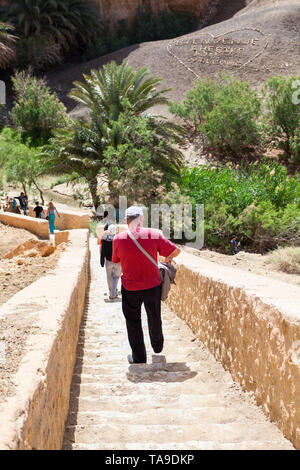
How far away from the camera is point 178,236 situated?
21.8m

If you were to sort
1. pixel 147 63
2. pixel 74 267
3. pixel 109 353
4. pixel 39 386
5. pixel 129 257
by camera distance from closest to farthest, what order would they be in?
pixel 39 386
pixel 129 257
pixel 109 353
pixel 74 267
pixel 147 63

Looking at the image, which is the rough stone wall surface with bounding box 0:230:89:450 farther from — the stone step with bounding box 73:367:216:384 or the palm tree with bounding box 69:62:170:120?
the palm tree with bounding box 69:62:170:120

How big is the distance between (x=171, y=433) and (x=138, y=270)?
166 cm

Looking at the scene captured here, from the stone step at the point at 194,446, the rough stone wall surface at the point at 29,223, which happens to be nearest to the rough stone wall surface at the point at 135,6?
the rough stone wall surface at the point at 29,223

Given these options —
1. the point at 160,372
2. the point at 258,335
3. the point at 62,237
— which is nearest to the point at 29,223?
the point at 62,237

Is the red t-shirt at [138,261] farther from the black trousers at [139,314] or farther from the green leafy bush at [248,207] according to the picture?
the green leafy bush at [248,207]

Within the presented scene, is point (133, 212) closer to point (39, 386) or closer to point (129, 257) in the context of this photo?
point (129, 257)

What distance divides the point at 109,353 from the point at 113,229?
3274 millimetres

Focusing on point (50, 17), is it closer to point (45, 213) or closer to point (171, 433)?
point (45, 213)

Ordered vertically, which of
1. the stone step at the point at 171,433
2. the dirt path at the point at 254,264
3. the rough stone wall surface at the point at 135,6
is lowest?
the dirt path at the point at 254,264

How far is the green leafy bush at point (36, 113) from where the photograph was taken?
39.5m

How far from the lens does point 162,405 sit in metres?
3.58

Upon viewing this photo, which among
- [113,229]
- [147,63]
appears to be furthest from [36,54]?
[113,229]

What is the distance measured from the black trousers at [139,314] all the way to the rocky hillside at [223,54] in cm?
4187
